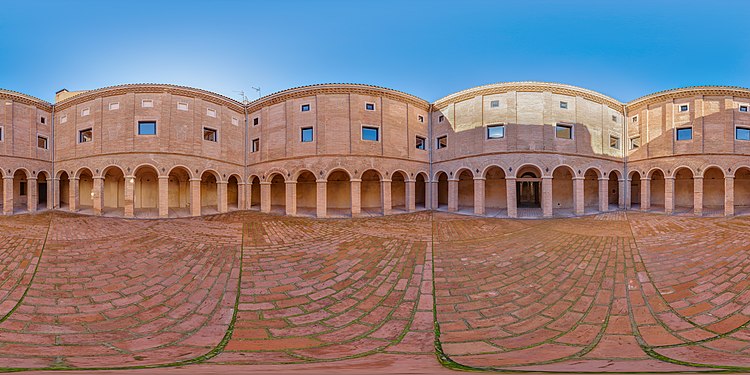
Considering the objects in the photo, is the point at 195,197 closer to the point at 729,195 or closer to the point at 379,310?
the point at 379,310

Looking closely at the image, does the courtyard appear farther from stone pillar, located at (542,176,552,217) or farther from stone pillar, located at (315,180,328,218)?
stone pillar, located at (315,180,328,218)

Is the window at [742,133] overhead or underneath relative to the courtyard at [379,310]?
overhead

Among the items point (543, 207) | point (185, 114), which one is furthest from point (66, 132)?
point (543, 207)

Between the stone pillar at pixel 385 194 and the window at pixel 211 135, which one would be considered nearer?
the stone pillar at pixel 385 194

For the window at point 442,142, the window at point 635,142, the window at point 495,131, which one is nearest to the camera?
the window at point 495,131

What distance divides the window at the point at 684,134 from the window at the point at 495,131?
1117 centimetres

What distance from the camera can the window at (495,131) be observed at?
58.6 feet

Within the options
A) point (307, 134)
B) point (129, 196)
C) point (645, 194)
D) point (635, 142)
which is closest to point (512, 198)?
point (645, 194)

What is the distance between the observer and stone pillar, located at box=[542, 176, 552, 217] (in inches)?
671

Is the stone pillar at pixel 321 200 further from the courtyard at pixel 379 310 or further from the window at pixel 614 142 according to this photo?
the window at pixel 614 142

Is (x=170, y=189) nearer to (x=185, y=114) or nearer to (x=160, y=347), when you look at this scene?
(x=185, y=114)

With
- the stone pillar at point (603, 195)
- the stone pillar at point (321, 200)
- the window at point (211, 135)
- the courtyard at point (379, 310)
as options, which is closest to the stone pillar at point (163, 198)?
the window at point (211, 135)

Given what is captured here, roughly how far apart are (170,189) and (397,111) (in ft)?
53.5

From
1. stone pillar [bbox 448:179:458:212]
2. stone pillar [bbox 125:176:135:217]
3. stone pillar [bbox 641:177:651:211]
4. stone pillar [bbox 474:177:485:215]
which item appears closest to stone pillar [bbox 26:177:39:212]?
stone pillar [bbox 125:176:135:217]
